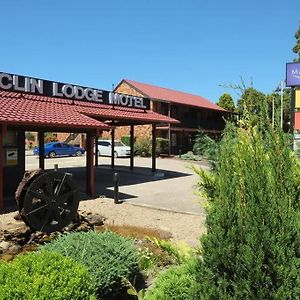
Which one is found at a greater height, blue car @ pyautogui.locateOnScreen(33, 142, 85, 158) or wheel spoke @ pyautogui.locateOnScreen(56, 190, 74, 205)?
blue car @ pyautogui.locateOnScreen(33, 142, 85, 158)

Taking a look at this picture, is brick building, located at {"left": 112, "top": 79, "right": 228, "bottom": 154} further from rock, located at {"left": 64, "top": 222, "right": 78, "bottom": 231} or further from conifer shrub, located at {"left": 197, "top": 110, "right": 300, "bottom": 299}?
conifer shrub, located at {"left": 197, "top": 110, "right": 300, "bottom": 299}

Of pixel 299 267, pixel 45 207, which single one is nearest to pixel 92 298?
pixel 299 267

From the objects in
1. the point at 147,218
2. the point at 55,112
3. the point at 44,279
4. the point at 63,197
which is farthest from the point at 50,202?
the point at 55,112

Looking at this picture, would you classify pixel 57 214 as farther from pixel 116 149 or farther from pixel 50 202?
pixel 116 149

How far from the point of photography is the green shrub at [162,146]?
3566cm

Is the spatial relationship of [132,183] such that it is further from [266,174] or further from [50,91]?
[266,174]

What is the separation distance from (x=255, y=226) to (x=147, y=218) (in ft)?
28.2

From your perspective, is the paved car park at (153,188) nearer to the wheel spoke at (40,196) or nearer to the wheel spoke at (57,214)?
the wheel spoke at (57,214)

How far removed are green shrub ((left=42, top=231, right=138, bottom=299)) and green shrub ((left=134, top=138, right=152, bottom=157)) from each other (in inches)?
1204

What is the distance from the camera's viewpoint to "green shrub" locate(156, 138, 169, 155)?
35.7 meters

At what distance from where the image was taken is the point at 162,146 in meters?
36.0

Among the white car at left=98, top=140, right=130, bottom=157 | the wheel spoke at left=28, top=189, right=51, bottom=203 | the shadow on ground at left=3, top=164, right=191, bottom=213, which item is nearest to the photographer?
the wheel spoke at left=28, top=189, right=51, bottom=203

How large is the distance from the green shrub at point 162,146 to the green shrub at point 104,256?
30.0 meters

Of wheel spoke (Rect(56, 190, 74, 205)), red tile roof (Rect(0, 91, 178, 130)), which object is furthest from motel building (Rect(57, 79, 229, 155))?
wheel spoke (Rect(56, 190, 74, 205))
